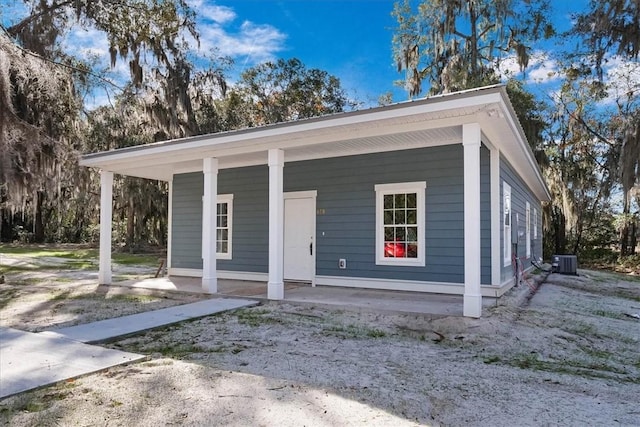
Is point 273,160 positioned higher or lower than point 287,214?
higher

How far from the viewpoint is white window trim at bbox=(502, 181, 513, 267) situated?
7.61 meters

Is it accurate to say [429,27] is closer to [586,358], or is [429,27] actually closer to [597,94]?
[597,94]

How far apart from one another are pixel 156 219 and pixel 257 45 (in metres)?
9.11

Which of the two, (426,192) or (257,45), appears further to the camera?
(257,45)

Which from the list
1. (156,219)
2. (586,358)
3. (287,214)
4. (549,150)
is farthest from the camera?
(156,219)

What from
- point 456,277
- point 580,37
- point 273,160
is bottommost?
point 456,277

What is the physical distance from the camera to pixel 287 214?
8.92 meters

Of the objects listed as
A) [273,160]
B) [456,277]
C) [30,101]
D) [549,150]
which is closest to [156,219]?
[30,101]

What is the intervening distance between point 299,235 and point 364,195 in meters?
1.64

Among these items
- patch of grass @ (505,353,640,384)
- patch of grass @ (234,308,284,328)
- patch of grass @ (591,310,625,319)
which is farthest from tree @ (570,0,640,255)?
patch of grass @ (234,308,284,328)

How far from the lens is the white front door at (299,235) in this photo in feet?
28.3

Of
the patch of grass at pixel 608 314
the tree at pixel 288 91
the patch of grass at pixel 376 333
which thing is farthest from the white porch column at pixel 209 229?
the tree at pixel 288 91

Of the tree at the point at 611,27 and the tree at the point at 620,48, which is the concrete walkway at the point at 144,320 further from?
the tree at the point at 611,27

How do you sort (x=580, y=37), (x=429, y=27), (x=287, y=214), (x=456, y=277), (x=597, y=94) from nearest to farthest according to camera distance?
(x=456, y=277) → (x=287, y=214) → (x=580, y=37) → (x=597, y=94) → (x=429, y=27)
